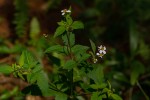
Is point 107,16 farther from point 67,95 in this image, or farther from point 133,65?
point 67,95

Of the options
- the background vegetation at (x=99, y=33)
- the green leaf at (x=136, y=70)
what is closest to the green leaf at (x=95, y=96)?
the background vegetation at (x=99, y=33)

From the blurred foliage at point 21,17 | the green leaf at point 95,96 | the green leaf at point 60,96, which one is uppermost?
the blurred foliage at point 21,17

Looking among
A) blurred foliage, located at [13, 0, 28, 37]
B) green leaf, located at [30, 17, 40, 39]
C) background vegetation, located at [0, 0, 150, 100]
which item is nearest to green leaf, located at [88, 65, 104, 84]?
background vegetation, located at [0, 0, 150, 100]

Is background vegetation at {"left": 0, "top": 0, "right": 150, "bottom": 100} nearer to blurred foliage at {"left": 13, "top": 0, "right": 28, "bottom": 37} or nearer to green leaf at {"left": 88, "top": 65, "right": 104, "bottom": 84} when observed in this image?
blurred foliage at {"left": 13, "top": 0, "right": 28, "bottom": 37}

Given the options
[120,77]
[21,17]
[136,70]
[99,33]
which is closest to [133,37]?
[99,33]

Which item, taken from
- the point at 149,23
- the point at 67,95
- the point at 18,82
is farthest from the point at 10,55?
the point at 149,23

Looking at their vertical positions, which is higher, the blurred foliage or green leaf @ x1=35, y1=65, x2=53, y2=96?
the blurred foliage

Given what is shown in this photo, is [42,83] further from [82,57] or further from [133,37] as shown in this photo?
[133,37]

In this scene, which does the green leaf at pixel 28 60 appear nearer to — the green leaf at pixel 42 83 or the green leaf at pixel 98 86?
the green leaf at pixel 42 83
